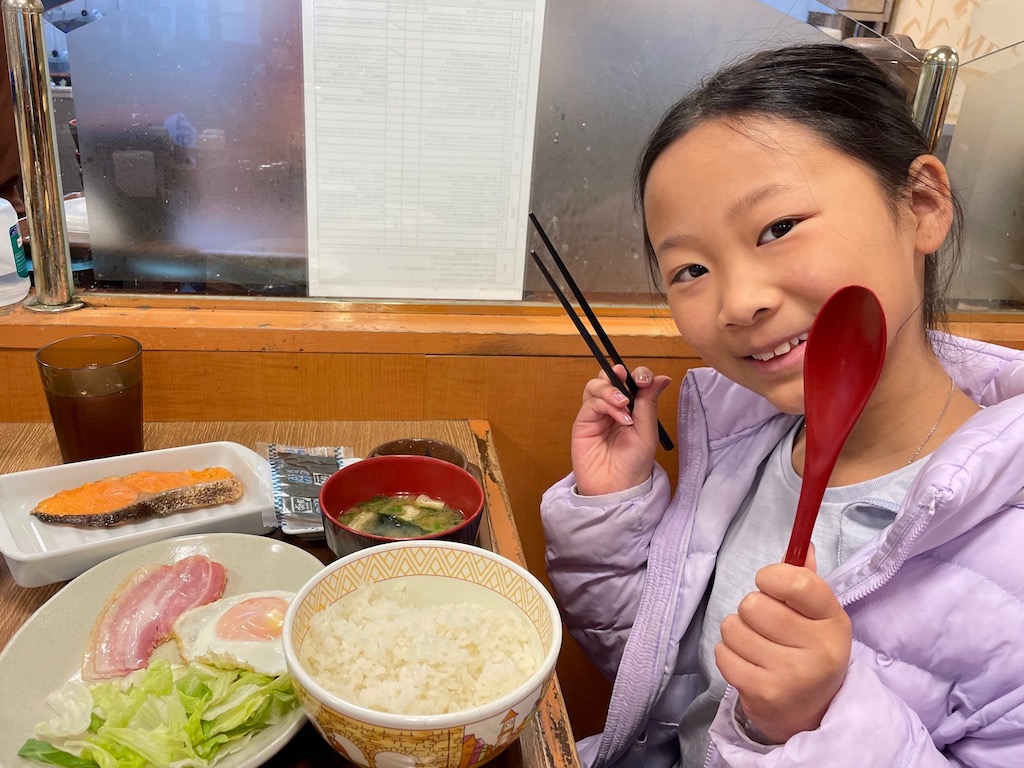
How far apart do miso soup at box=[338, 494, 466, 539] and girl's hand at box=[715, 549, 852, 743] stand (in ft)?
1.28

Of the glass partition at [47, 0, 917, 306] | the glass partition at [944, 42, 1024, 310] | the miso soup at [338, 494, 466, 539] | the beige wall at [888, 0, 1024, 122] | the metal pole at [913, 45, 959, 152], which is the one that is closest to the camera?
Answer: the miso soup at [338, 494, 466, 539]

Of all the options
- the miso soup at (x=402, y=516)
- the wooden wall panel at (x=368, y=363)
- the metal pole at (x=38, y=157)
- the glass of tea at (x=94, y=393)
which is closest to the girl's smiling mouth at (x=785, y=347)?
the miso soup at (x=402, y=516)

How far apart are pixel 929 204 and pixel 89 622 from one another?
1135 millimetres

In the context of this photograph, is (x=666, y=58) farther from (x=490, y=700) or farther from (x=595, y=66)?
(x=490, y=700)

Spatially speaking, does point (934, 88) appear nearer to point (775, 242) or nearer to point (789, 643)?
point (775, 242)

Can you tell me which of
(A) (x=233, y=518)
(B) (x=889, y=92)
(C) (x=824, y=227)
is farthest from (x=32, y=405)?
(B) (x=889, y=92)

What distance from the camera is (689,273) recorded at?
974 mm

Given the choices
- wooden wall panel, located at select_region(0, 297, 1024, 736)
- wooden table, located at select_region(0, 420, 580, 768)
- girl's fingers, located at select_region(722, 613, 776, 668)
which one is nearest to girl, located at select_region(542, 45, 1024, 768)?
girl's fingers, located at select_region(722, 613, 776, 668)

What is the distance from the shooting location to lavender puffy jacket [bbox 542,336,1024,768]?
30.7 inches

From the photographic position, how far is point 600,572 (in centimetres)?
118

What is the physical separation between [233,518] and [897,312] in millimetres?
899

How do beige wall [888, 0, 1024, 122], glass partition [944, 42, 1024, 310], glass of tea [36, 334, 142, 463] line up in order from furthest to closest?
1. beige wall [888, 0, 1024, 122]
2. glass partition [944, 42, 1024, 310]
3. glass of tea [36, 334, 142, 463]

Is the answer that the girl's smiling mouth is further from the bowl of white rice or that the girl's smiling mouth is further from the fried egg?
the fried egg

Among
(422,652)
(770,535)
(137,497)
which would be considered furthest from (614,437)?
(137,497)
